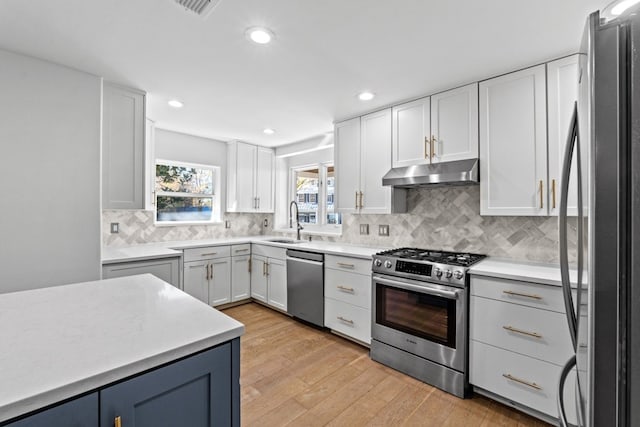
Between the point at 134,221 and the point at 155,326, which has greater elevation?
the point at 134,221

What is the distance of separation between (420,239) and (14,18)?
3.43 m

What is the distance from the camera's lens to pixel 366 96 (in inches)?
107

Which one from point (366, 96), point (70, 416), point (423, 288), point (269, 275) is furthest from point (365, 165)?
point (70, 416)

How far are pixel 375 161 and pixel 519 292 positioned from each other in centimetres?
174

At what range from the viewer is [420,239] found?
3074 millimetres

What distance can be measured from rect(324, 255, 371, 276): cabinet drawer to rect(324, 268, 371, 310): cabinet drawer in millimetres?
42

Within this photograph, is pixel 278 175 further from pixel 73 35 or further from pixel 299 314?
pixel 73 35

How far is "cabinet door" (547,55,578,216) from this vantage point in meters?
1.97

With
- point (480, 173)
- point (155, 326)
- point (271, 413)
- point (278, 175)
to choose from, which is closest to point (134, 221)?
point (278, 175)

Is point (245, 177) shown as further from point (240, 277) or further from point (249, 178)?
point (240, 277)

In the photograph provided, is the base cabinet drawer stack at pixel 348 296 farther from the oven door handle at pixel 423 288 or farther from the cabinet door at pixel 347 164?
the cabinet door at pixel 347 164

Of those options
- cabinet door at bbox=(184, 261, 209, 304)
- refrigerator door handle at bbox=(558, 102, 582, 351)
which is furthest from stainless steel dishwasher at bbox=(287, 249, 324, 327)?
refrigerator door handle at bbox=(558, 102, 582, 351)

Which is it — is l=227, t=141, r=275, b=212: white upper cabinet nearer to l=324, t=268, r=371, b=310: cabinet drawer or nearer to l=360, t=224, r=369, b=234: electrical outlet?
l=360, t=224, r=369, b=234: electrical outlet

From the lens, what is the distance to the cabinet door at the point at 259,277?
12.9 feet
